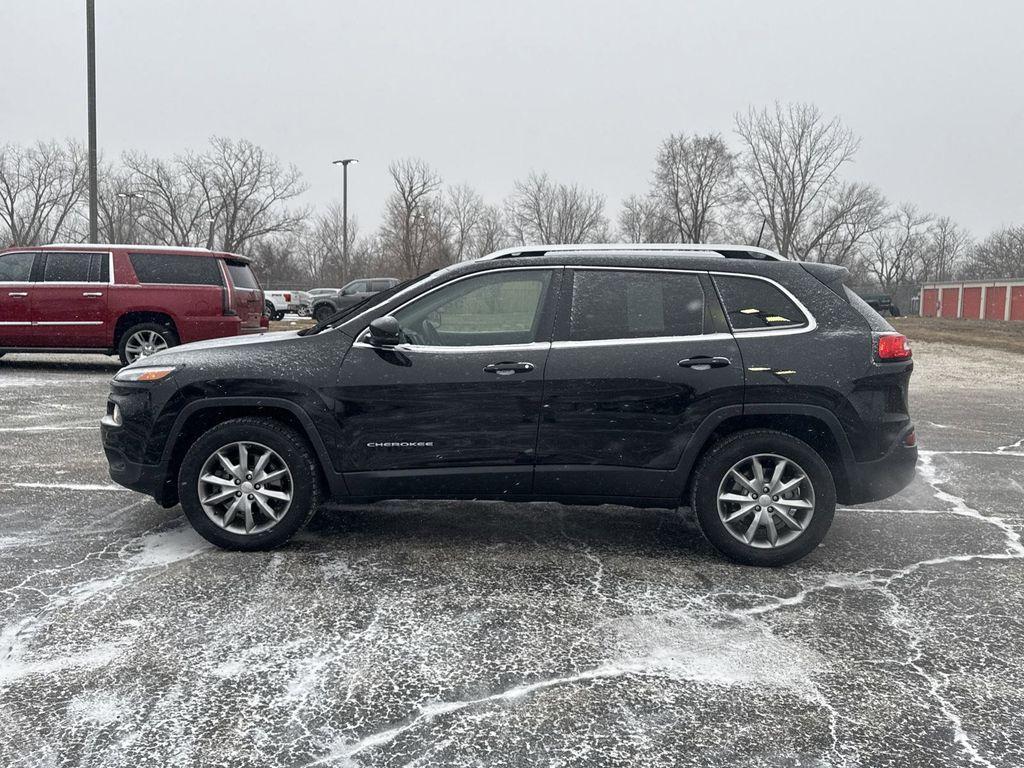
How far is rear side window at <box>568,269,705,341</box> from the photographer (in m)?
4.48

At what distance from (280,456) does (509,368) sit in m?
1.31

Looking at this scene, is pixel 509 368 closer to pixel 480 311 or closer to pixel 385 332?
pixel 480 311

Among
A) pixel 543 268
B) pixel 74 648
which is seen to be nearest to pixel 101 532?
pixel 74 648

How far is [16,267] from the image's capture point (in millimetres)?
12289

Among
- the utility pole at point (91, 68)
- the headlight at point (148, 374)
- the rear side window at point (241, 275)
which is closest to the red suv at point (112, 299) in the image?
the rear side window at point (241, 275)

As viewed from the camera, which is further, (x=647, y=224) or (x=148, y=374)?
(x=647, y=224)

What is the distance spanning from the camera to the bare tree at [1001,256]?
8406cm

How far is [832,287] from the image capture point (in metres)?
4.55

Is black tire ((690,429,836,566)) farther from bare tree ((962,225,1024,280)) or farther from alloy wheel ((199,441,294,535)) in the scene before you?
bare tree ((962,225,1024,280))

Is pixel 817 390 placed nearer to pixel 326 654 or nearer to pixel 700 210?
pixel 326 654

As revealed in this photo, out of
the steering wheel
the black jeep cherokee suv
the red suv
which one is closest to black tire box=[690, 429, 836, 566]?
the black jeep cherokee suv

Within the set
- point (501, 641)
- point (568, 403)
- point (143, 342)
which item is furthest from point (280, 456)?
point (143, 342)

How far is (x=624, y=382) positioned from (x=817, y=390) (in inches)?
39.4

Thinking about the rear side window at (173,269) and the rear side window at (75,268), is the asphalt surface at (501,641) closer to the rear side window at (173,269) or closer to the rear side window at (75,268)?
the rear side window at (173,269)
